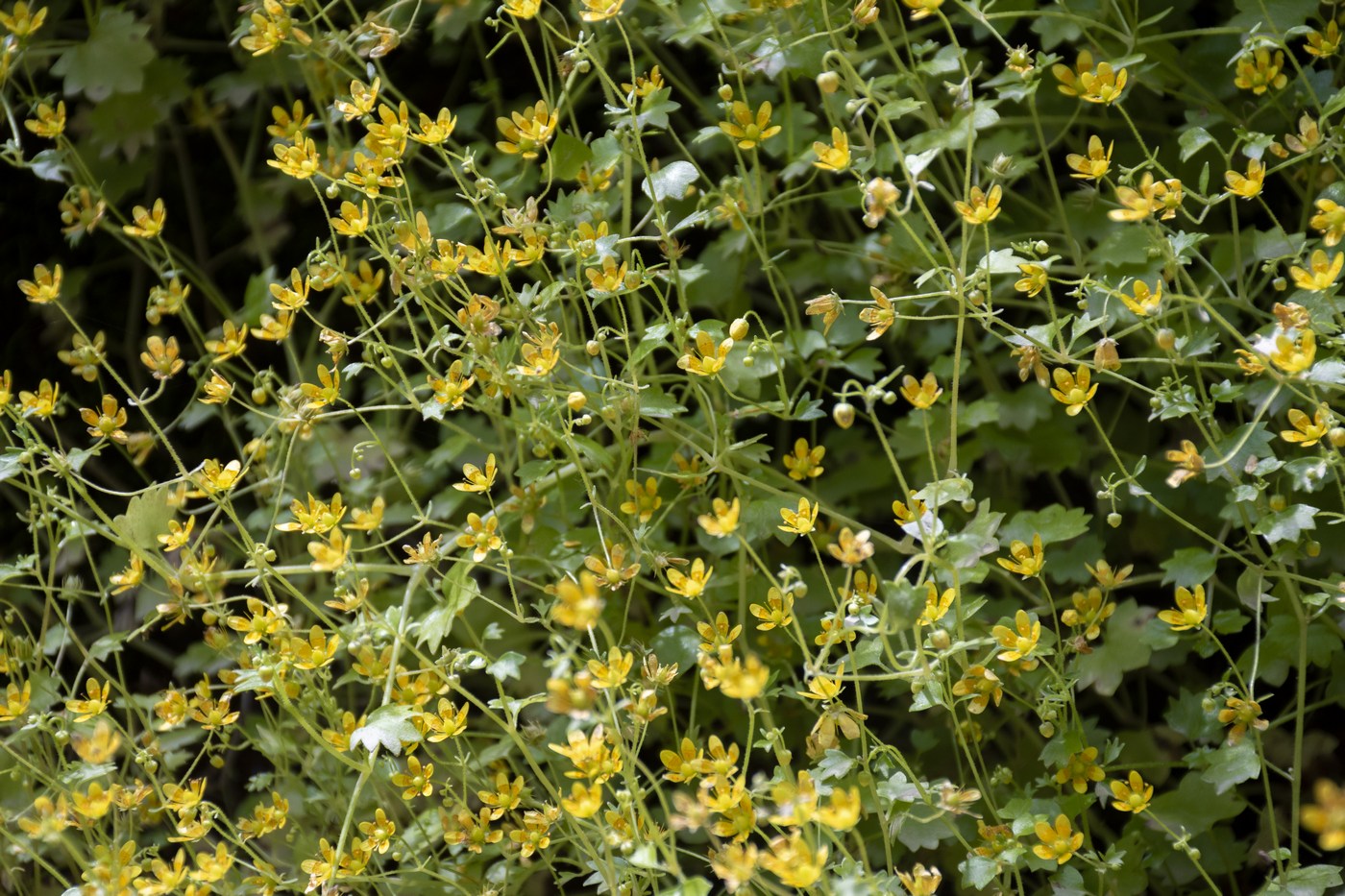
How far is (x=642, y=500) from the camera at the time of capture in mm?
1098

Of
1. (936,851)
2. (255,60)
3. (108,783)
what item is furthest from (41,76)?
(936,851)

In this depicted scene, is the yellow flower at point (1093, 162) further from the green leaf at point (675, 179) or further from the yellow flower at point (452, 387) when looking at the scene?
the yellow flower at point (452, 387)

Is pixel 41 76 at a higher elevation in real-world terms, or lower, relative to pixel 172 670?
higher

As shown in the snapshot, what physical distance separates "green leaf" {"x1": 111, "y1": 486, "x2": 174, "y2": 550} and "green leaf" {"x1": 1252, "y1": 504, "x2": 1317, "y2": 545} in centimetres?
94

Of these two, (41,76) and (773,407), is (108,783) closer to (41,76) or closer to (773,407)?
(773,407)

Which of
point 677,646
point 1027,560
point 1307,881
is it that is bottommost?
point 1307,881

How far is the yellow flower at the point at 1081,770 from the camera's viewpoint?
1.03m

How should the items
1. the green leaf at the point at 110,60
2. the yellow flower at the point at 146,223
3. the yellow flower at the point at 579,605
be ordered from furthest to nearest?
→ the green leaf at the point at 110,60 < the yellow flower at the point at 146,223 < the yellow flower at the point at 579,605

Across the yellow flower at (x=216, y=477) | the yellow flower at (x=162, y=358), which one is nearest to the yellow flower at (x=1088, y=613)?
the yellow flower at (x=216, y=477)

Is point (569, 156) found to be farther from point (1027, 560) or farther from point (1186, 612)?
point (1186, 612)

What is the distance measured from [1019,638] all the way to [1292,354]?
0.91ft

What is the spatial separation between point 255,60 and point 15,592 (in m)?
0.80

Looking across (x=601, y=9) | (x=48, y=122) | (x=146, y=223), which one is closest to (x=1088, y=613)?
(x=601, y=9)

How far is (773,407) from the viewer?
1.07 metres
